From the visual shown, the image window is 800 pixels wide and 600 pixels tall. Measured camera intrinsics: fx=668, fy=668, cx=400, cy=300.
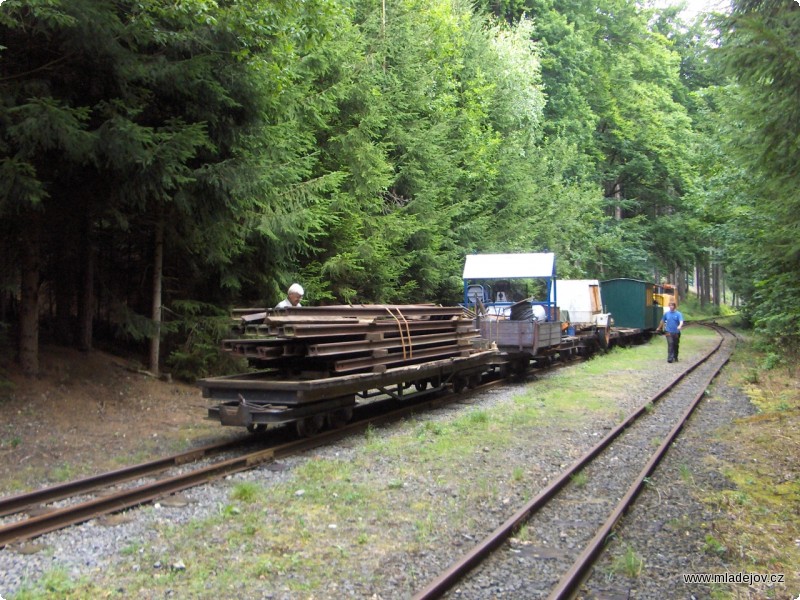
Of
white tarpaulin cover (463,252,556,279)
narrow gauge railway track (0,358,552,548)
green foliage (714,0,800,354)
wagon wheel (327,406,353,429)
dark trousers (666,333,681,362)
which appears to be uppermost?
green foliage (714,0,800,354)

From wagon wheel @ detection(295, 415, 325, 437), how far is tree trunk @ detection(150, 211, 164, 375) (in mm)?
3728

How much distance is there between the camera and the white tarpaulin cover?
1647cm

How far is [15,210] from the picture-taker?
8719mm

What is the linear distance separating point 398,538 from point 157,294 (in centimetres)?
785

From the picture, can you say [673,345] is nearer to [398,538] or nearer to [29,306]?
[398,538]

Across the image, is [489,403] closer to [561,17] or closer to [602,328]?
[602,328]

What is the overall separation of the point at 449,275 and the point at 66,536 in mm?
16837

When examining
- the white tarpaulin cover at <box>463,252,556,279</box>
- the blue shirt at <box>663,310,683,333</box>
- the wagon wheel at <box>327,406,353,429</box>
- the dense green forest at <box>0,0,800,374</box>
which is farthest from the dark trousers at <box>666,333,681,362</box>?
the wagon wheel at <box>327,406,353,429</box>

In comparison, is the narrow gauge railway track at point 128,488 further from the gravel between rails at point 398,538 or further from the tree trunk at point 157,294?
the tree trunk at point 157,294

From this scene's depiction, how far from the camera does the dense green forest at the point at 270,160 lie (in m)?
7.97

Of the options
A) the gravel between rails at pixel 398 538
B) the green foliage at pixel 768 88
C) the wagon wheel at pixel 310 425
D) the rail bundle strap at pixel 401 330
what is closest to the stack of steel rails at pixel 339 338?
the rail bundle strap at pixel 401 330

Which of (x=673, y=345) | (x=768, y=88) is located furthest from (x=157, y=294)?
(x=673, y=345)

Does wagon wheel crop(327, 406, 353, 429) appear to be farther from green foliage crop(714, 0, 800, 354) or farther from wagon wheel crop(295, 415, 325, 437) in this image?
green foliage crop(714, 0, 800, 354)

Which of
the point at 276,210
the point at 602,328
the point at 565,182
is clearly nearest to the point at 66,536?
the point at 276,210
